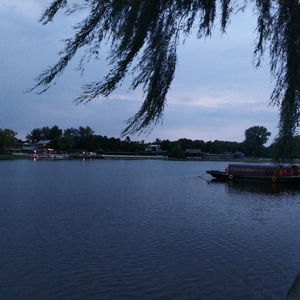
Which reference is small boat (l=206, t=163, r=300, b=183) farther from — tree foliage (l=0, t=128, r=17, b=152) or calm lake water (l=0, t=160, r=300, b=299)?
tree foliage (l=0, t=128, r=17, b=152)

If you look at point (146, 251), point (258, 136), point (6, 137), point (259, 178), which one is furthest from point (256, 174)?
point (6, 137)

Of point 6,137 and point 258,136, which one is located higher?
point 6,137

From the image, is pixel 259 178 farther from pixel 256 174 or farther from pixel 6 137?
pixel 6 137

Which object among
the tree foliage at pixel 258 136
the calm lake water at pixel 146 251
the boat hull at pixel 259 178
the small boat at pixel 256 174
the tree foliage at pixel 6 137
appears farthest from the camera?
the tree foliage at pixel 6 137

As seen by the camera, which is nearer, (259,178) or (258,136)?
(258,136)

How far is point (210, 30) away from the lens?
16.9 feet

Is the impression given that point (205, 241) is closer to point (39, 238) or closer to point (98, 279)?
point (98, 279)

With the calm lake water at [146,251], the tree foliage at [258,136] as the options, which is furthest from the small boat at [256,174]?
the tree foliage at [258,136]

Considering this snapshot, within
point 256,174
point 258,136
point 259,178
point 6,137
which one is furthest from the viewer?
point 6,137

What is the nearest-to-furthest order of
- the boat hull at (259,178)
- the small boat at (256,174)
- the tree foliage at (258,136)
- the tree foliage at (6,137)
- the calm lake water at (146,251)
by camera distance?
the tree foliage at (258,136)
the calm lake water at (146,251)
the boat hull at (259,178)
the small boat at (256,174)
the tree foliage at (6,137)

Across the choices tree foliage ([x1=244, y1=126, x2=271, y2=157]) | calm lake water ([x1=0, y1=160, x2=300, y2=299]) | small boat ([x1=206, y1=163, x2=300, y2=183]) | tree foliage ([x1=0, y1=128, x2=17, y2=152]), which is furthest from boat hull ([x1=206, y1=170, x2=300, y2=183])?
tree foliage ([x1=0, y1=128, x2=17, y2=152])

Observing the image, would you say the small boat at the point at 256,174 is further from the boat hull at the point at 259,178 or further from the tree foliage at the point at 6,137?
the tree foliage at the point at 6,137

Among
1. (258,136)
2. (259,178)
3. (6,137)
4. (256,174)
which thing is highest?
(6,137)

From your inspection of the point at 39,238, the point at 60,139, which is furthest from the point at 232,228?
the point at 60,139
